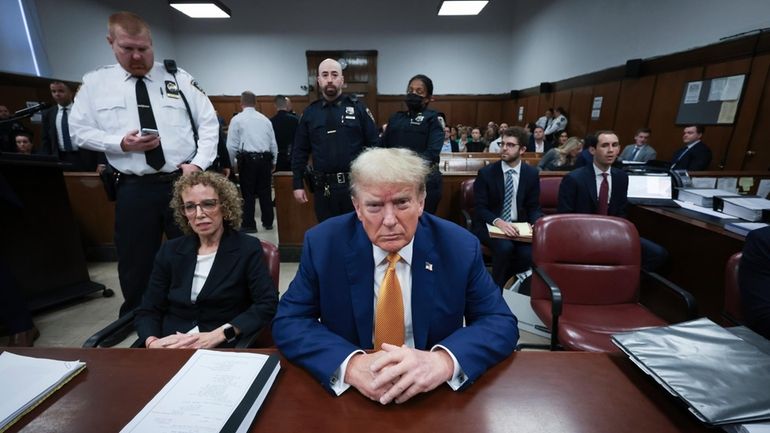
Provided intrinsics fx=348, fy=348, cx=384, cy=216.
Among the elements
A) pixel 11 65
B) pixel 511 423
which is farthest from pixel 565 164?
pixel 11 65

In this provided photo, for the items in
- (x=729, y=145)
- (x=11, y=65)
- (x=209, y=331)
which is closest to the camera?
(x=209, y=331)

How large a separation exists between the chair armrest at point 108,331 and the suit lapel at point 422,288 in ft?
3.57

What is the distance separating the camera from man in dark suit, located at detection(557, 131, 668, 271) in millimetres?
2811

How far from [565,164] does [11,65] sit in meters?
8.74

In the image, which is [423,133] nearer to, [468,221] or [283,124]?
[468,221]

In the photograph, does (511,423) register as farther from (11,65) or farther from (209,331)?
(11,65)

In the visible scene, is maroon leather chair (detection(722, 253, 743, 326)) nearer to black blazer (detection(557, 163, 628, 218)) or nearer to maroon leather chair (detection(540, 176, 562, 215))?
black blazer (detection(557, 163, 628, 218))

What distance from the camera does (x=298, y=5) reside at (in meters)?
9.91

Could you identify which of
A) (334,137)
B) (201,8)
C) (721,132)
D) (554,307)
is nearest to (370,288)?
(554,307)

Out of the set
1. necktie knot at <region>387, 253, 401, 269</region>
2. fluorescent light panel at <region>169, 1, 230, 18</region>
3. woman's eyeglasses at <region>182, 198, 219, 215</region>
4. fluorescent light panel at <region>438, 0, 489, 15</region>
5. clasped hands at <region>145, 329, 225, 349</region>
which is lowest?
clasped hands at <region>145, 329, 225, 349</region>

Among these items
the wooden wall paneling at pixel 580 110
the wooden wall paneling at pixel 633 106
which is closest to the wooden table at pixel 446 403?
the wooden wall paneling at pixel 633 106

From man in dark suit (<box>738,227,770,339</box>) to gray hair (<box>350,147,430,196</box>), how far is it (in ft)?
4.45

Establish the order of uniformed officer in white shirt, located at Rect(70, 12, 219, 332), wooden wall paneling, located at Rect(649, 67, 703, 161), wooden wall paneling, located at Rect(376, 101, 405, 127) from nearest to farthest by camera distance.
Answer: uniformed officer in white shirt, located at Rect(70, 12, 219, 332) < wooden wall paneling, located at Rect(649, 67, 703, 161) < wooden wall paneling, located at Rect(376, 101, 405, 127)

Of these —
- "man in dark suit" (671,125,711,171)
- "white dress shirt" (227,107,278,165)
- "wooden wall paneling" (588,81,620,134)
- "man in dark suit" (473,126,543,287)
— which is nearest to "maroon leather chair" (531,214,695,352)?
"man in dark suit" (473,126,543,287)
